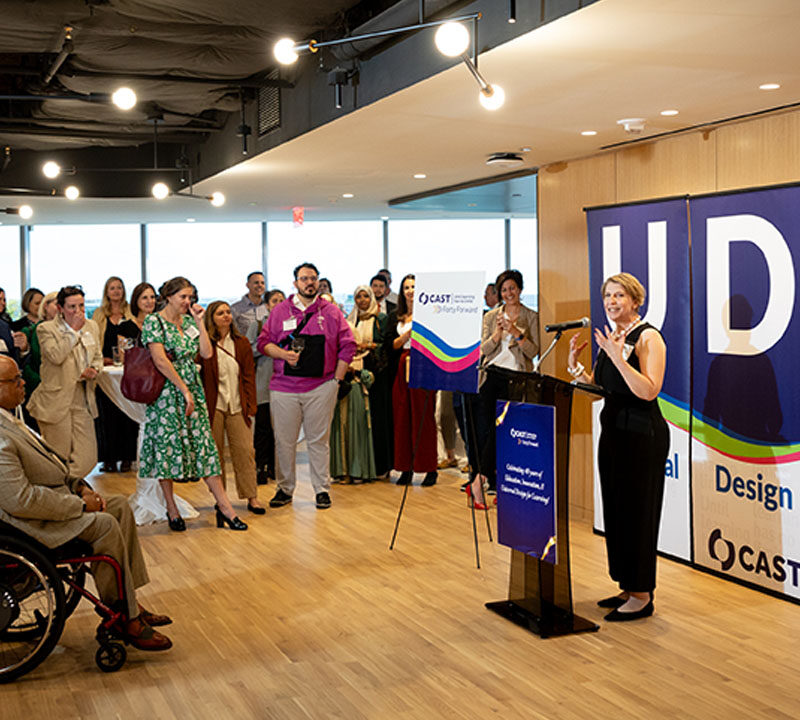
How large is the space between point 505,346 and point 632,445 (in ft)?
8.51

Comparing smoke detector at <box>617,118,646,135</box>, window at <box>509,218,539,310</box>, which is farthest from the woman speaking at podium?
window at <box>509,218,539,310</box>

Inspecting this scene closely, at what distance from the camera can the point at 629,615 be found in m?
4.38

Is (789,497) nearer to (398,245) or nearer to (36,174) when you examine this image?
(36,174)

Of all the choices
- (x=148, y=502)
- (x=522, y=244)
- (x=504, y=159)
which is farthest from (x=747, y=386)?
(x=522, y=244)

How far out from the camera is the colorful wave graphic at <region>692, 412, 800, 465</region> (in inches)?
181

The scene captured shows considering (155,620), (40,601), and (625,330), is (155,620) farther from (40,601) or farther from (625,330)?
(625,330)

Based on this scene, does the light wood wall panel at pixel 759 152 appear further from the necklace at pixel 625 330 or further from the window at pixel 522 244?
the window at pixel 522 244

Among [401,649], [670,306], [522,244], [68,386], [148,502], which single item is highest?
[522,244]

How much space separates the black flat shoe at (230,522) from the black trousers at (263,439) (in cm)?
163

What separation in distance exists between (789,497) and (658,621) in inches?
36.5

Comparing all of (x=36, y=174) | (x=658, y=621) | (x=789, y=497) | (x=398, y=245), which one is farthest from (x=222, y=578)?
(x=398, y=245)

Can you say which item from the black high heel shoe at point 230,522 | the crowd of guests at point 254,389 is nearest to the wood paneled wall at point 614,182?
the crowd of guests at point 254,389

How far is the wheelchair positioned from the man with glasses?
2.99 m

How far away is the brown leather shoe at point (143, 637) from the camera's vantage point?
3.86 meters
